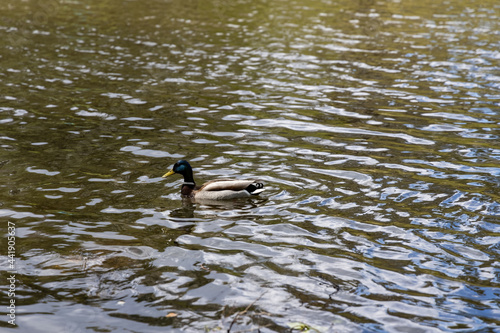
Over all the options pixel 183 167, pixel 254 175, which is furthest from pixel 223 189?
pixel 254 175

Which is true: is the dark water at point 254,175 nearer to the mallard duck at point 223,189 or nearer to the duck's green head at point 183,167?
the mallard duck at point 223,189

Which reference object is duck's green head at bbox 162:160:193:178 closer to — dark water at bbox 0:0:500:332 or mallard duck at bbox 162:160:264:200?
mallard duck at bbox 162:160:264:200

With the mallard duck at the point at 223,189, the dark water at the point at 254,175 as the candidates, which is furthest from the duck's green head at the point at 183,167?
the dark water at the point at 254,175

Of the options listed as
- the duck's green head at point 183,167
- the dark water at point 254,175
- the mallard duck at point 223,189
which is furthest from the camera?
the duck's green head at point 183,167

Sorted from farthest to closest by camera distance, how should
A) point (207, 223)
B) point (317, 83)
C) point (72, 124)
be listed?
point (317, 83), point (72, 124), point (207, 223)

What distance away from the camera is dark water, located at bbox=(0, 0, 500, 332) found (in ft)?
27.1

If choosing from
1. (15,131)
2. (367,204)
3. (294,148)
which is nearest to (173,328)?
(367,204)

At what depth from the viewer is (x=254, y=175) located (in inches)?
523

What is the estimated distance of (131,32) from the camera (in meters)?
29.8

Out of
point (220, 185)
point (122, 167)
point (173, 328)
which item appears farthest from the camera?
point (122, 167)

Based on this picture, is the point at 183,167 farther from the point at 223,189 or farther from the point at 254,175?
the point at 254,175

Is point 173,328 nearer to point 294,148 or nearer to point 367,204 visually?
point 367,204

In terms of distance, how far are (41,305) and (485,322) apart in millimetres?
6072

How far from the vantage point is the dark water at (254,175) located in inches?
325
